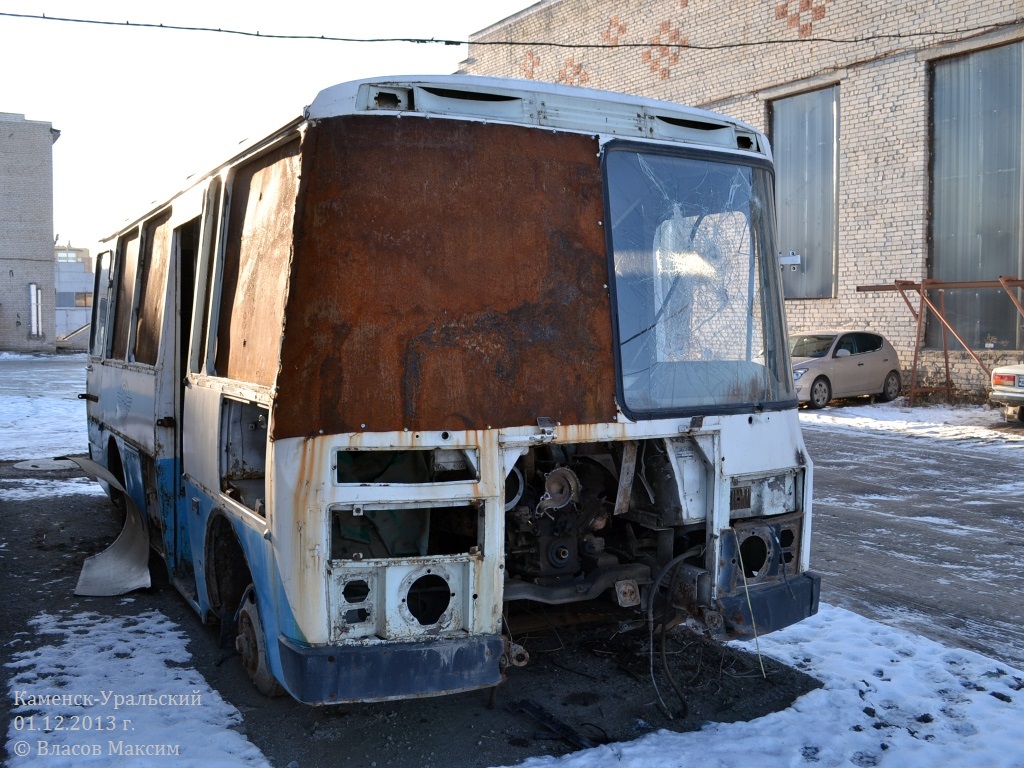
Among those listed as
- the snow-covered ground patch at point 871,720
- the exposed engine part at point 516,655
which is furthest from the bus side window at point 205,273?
the snow-covered ground patch at point 871,720

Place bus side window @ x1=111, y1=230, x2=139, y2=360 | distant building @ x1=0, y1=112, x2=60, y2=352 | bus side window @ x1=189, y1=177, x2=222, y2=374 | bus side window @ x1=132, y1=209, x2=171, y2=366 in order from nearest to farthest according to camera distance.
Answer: bus side window @ x1=189, y1=177, x2=222, y2=374 < bus side window @ x1=132, y1=209, x2=171, y2=366 < bus side window @ x1=111, y1=230, x2=139, y2=360 < distant building @ x1=0, y1=112, x2=60, y2=352

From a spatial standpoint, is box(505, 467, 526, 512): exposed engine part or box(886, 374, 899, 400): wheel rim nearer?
box(505, 467, 526, 512): exposed engine part

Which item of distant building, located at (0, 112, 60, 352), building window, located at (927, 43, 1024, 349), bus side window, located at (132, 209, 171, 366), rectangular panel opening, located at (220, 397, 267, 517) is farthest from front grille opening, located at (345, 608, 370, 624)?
Result: distant building, located at (0, 112, 60, 352)

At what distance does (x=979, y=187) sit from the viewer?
18594 millimetres

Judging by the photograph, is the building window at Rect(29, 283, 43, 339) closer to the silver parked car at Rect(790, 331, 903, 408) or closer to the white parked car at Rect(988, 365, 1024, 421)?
the silver parked car at Rect(790, 331, 903, 408)

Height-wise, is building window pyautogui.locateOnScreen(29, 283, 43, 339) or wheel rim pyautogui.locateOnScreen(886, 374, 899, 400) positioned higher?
building window pyautogui.locateOnScreen(29, 283, 43, 339)

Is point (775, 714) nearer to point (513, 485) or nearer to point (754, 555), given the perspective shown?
point (754, 555)

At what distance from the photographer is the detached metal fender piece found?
6371mm

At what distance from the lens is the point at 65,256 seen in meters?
94.8

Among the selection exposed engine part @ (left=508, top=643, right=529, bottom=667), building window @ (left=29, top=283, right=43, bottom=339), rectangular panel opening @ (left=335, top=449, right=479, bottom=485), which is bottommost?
exposed engine part @ (left=508, top=643, right=529, bottom=667)

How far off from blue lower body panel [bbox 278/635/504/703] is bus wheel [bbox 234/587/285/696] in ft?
1.68

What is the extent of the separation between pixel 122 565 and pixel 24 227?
4156 centimetres

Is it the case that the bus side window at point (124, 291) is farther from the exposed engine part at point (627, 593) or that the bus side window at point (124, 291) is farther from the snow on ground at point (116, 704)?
the exposed engine part at point (627, 593)

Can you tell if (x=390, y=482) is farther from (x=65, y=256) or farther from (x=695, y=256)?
(x=65, y=256)
